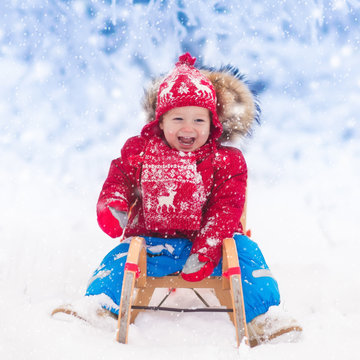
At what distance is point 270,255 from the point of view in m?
2.65

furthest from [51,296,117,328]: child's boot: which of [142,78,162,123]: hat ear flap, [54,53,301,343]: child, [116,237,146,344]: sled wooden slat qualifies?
[142,78,162,123]: hat ear flap

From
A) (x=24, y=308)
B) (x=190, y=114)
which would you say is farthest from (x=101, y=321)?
(x=190, y=114)

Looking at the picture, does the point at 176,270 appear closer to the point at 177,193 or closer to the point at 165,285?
the point at 165,285

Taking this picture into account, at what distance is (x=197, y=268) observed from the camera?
4.91 ft

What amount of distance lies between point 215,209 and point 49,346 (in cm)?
84

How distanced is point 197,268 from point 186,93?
765 millimetres

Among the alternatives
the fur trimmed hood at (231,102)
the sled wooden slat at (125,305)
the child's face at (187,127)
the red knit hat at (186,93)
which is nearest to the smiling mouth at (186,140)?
the child's face at (187,127)

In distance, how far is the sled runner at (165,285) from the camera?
1306 millimetres

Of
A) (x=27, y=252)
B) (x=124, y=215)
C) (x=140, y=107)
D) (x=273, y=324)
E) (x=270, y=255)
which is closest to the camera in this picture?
(x=273, y=324)

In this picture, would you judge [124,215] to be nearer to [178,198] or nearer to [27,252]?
[178,198]

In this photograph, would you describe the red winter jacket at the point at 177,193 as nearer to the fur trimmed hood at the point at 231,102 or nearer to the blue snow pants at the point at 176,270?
the blue snow pants at the point at 176,270

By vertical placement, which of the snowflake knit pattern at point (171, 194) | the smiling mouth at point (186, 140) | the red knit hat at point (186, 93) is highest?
the red knit hat at point (186, 93)

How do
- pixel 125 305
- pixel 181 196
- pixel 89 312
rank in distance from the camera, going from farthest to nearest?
pixel 181 196 < pixel 89 312 < pixel 125 305

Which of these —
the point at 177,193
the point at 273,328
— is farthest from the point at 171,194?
the point at 273,328
